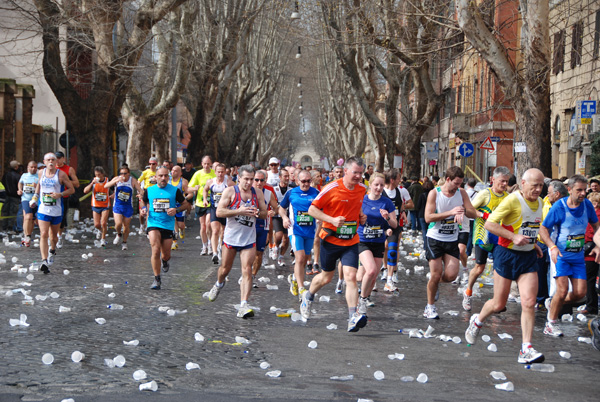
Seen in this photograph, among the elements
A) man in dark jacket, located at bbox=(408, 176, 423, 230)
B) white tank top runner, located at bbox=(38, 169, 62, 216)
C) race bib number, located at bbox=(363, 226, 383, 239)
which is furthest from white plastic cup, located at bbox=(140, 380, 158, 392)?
man in dark jacket, located at bbox=(408, 176, 423, 230)

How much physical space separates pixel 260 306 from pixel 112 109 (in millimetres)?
15149

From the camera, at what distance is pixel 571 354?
7.58m

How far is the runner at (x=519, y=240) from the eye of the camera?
725cm

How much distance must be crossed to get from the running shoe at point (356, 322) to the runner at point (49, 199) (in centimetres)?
607

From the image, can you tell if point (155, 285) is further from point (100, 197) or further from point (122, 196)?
point (100, 197)

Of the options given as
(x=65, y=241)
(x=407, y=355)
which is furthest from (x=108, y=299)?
(x=65, y=241)

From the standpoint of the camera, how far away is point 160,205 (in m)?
11.1

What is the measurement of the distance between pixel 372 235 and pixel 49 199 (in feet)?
18.6

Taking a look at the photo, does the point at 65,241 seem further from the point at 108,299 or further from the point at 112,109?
the point at 108,299

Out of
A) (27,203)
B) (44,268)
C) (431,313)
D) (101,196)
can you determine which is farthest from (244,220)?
(101,196)

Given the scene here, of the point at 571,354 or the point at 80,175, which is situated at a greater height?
the point at 80,175

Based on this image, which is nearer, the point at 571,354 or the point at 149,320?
the point at 571,354

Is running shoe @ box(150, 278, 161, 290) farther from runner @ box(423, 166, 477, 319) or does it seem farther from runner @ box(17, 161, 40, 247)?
→ runner @ box(17, 161, 40, 247)

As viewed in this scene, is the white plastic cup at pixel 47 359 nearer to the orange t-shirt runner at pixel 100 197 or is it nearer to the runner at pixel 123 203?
the runner at pixel 123 203
